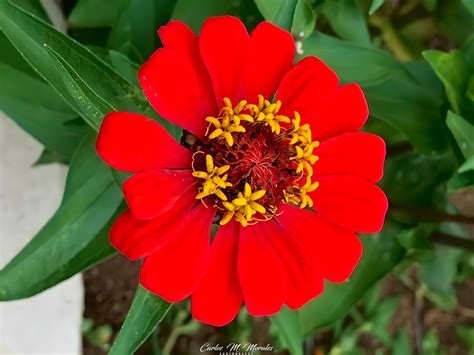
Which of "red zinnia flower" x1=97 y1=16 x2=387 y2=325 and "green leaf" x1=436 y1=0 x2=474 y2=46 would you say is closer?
"red zinnia flower" x1=97 y1=16 x2=387 y2=325

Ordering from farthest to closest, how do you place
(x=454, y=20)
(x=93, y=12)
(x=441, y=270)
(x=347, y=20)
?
1. (x=441, y=270)
2. (x=454, y=20)
3. (x=347, y=20)
4. (x=93, y=12)

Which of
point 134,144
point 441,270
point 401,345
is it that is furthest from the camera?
point 401,345

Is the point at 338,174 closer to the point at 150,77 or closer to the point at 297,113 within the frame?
the point at 297,113

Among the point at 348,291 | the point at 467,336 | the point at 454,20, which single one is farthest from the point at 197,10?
the point at 467,336

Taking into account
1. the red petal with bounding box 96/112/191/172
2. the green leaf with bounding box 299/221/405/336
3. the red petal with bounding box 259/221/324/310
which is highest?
the red petal with bounding box 96/112/191/172

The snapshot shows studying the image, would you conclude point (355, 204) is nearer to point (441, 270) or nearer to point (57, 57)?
point (57, 57)

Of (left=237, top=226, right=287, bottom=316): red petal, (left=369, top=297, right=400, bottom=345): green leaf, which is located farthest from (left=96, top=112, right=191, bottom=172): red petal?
(left=369, top=297, right=400, bottom=345): green leaf

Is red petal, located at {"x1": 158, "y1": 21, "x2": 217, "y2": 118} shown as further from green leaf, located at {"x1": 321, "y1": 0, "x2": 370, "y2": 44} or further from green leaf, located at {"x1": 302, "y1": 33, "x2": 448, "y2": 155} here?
green leaf, located at {"x1": 321, "y1": 0, "x2": 370, "y2": 44}
